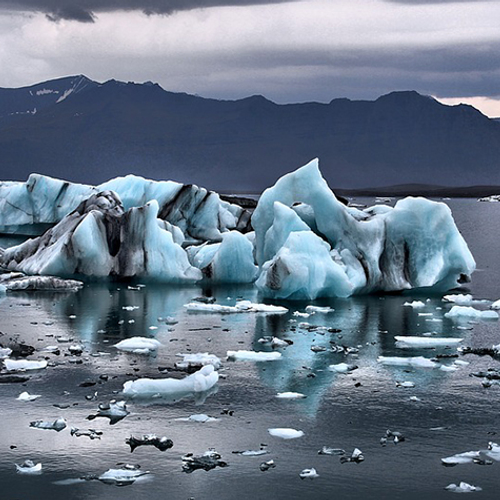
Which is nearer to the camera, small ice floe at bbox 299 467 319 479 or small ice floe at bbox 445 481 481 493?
small ice floe at bbox 445 481 481 493

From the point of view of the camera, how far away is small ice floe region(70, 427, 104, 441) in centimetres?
923

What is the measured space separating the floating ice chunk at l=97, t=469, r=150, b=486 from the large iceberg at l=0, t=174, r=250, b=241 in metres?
23.3

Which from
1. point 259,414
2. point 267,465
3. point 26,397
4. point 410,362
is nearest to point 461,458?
point 267,465

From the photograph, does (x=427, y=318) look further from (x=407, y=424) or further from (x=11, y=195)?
(x=11, y=195)

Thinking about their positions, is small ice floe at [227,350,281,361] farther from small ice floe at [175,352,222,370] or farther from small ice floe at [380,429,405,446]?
small ice floe at [380,429,405,446]

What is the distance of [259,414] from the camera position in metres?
10.2

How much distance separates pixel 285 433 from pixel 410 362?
13.1 feet

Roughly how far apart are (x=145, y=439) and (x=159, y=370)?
303 cm

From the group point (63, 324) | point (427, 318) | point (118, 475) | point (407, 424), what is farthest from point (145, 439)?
point (427, 318)

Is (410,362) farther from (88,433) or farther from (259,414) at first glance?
(88,433)

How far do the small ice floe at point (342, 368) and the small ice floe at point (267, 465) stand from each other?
153 inches

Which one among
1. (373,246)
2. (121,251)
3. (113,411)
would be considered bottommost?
(113,411)

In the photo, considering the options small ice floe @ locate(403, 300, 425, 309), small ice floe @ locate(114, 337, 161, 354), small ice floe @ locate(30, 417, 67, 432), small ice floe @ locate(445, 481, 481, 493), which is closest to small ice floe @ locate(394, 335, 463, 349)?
small ice floe @ locate(114, 337, 161, 354)

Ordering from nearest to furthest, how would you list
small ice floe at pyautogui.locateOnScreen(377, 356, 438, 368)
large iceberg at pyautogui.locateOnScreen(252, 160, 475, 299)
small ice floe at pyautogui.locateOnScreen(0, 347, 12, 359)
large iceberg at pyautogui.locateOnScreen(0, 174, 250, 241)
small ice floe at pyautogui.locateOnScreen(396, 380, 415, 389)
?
small ice floe at pyautogui.locateOnScreen(396, 380, 415, 389), small ice floe at pyautogui.locateOnScreen(377, 356, 438, 368), small ice floe at pyautogui.locateOnScreen(0, 347, 12, 359), large iceberg at pyautogui.locateOnScreen(252, 160, 475, 299), large iceberg at pyautogui.locateOnScreen(0, 174, 250, 241)
